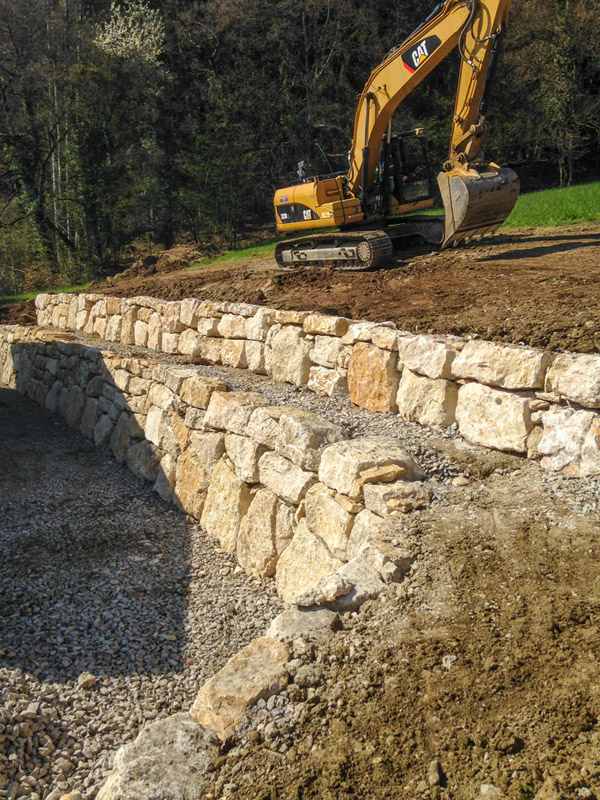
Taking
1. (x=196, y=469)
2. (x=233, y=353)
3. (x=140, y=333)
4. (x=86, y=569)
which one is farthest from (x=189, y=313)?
(x=86, y=569)

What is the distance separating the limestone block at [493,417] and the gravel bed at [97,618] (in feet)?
7.06

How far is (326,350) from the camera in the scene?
7043mm

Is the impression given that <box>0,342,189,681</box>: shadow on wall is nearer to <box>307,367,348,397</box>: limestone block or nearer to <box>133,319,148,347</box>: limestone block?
<box>133,319,148,347</box>: limestone block

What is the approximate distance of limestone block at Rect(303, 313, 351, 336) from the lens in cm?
688

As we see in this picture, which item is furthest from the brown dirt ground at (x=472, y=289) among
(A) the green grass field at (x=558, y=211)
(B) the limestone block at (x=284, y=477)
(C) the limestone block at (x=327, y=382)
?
(B) the limestone block at (x=284, y=477)

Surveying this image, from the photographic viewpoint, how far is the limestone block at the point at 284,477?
5.45 m

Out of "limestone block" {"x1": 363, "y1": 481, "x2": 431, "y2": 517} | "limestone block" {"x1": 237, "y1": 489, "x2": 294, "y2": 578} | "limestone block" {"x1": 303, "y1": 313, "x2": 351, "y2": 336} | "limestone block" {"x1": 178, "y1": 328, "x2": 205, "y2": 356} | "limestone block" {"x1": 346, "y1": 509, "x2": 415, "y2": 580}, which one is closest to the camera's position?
"limestone block" {"x1": 346, "y1": 509, "x2": 415, "y2": 580}

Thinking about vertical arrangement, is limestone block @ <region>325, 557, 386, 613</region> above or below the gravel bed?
above

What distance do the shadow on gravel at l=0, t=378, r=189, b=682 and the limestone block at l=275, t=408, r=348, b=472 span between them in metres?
1.62

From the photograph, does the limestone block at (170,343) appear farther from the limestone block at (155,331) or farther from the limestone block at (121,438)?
the limestone block at (121,438)

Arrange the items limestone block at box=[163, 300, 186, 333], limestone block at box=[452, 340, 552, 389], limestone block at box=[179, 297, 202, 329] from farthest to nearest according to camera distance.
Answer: limestone block at box=[163, 300, 186, 333]
limestone block at box=[179, 297, 202, 329]
limestone block at box=[452, 340, 552, 389]

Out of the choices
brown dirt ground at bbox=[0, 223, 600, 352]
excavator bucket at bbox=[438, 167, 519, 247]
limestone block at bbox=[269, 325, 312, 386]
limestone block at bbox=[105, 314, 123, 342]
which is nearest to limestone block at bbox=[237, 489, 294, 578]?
limestone block at bbox=[269, 325, 312, 386]

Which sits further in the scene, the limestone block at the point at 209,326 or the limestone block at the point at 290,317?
the limestone block at the point at 209,326

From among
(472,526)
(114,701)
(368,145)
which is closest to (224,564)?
(114,701)
